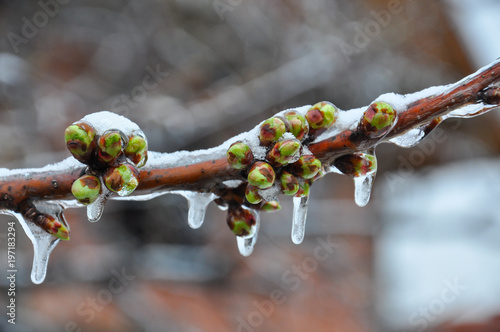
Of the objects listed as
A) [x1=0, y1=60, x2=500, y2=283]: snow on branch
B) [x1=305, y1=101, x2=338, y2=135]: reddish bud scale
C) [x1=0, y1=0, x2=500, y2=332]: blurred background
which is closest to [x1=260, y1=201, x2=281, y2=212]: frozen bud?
[x1=0, y1=60, x2=500, y2=283]: snow on branch

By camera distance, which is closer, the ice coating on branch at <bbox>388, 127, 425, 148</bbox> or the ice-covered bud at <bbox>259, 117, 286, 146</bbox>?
the ice-covered bud at <bbox>259, 117, 286, 146</bbox>

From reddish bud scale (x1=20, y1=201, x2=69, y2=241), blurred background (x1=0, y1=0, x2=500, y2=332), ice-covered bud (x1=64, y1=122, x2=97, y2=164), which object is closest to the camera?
ice-covered bud (x1=64, y1=122, x2=97, y2=164)

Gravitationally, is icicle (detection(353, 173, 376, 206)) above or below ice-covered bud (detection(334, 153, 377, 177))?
below

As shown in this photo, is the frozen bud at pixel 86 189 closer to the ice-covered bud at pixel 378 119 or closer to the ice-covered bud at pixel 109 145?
the ice-covered bud at pixel 109 145

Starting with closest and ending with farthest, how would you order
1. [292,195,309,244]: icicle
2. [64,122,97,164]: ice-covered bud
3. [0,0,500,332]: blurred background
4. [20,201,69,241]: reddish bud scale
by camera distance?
[64,122,97,164]: ice-covered bud
[20,201,69,241]: reddish bud scale
[292,195,309,244]: icicle
[0,0,500,332]: blurred background

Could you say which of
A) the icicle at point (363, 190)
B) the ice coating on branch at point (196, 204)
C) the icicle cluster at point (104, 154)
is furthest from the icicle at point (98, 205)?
the icicle at point (363, 190)

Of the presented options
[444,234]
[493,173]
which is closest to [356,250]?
[444,234]

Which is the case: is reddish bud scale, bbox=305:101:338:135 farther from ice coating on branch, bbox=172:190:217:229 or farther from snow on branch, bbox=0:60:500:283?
ice coating on branch, bbox=172:190:217:229

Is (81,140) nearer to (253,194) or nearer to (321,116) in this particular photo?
(253,194)
